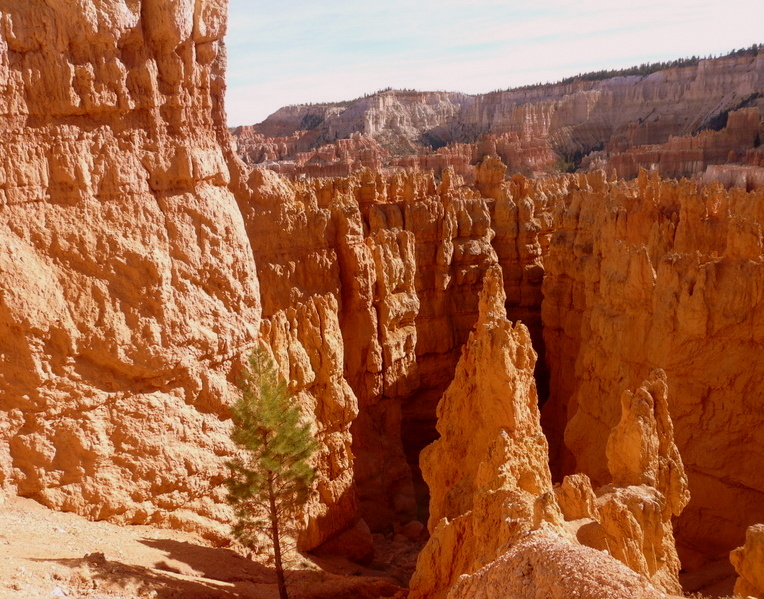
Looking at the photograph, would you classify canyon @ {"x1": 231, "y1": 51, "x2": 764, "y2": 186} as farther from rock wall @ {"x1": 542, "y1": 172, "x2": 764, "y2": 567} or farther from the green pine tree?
the green pine tree

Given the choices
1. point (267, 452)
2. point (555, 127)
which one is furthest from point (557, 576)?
point (555, 127)

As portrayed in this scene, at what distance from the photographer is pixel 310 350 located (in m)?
14.2

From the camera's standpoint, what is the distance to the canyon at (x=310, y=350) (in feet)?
29.0

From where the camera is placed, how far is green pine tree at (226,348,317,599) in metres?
9.77

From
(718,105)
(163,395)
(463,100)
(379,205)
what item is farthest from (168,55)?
(463,100)

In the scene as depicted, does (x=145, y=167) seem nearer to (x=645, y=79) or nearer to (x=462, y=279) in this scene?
(x=462, y=279)

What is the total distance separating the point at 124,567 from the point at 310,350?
627cm

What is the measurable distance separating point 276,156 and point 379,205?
231ft

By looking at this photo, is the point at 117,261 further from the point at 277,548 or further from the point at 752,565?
the point at 752,565

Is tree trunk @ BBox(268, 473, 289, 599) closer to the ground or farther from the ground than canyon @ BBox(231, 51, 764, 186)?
closer to the ground

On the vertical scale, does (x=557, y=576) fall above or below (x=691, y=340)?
above

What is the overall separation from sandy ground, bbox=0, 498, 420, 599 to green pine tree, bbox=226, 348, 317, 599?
64 centimetres

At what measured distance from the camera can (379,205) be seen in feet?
75.9

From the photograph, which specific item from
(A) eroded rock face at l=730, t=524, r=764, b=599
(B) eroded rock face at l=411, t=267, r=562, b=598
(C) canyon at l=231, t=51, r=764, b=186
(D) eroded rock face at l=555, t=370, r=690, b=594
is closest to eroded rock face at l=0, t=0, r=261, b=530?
(B) eroded rock face at l=411, t=267, r=562, b=598
